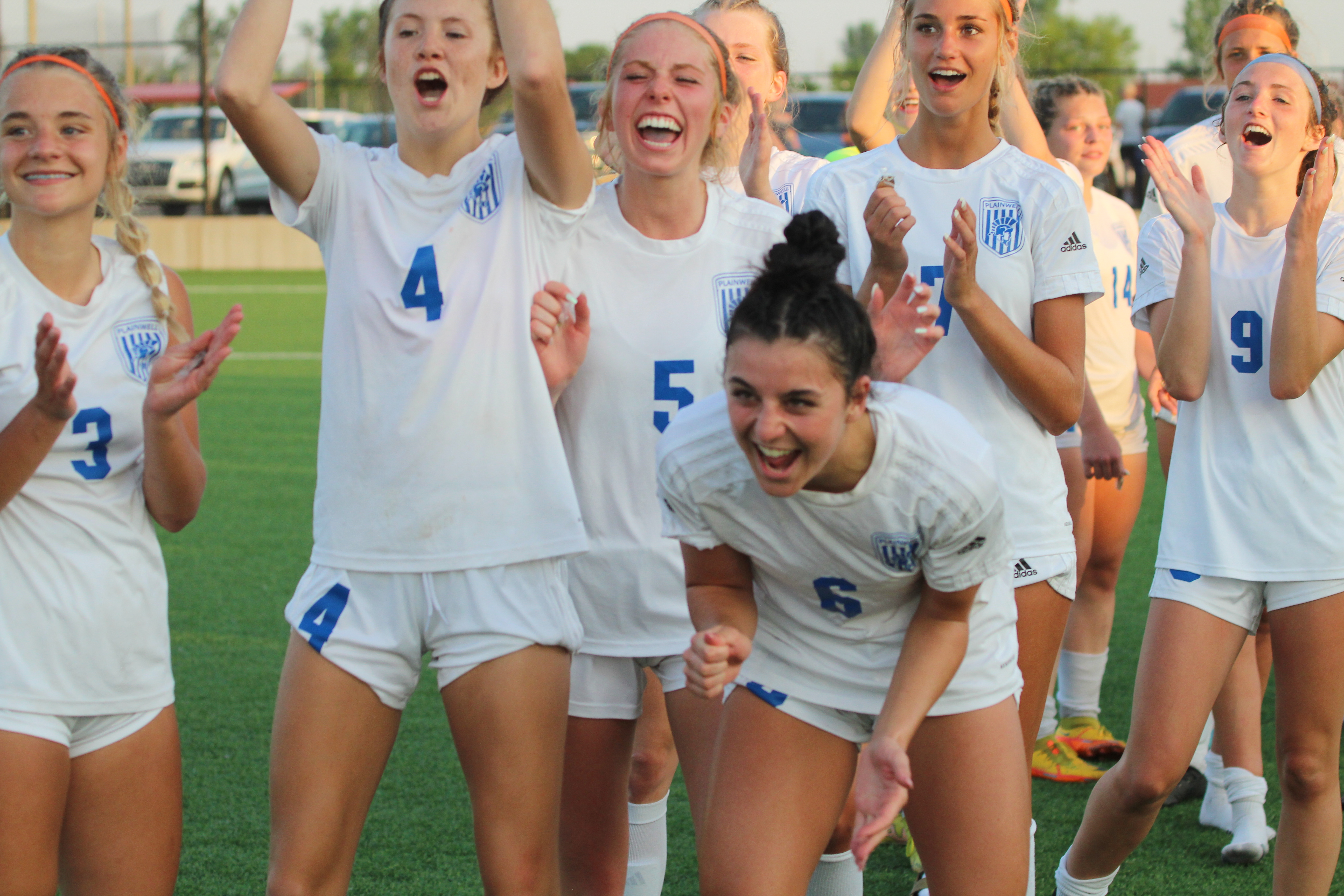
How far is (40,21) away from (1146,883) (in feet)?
145

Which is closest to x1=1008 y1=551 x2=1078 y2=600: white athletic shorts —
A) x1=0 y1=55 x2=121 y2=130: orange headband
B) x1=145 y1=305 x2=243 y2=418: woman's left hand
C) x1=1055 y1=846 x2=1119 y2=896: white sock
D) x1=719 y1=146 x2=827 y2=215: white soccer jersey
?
x1=1055 y1=846 x2=1119 y2=896: white sock

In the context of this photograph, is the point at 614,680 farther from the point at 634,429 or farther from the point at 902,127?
the point at 902,127

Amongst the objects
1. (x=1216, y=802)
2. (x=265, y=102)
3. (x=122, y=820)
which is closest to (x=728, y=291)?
(x=265, y=102)

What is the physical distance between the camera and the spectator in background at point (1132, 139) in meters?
23.9

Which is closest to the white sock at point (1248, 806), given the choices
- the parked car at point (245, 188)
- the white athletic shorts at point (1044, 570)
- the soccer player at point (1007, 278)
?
the soccer player at point (1007, 278)

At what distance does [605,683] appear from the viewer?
3.16m

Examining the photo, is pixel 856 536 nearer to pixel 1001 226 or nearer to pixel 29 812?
pixel 1001 226

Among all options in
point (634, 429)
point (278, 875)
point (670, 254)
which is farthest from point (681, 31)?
point (278, 875)

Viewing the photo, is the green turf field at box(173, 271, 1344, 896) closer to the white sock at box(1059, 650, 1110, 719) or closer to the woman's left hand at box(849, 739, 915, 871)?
the white sock at box(1059, 650, 1110, 719)

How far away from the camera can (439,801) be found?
4.72 metres

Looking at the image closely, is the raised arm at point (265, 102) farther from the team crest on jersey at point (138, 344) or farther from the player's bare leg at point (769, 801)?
the player's bare leg at point (769, 801)

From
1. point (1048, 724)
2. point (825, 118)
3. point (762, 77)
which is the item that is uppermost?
point (825, 118)

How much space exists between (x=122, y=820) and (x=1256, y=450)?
9.23 feet

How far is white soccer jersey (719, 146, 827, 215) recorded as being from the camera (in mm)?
4195
